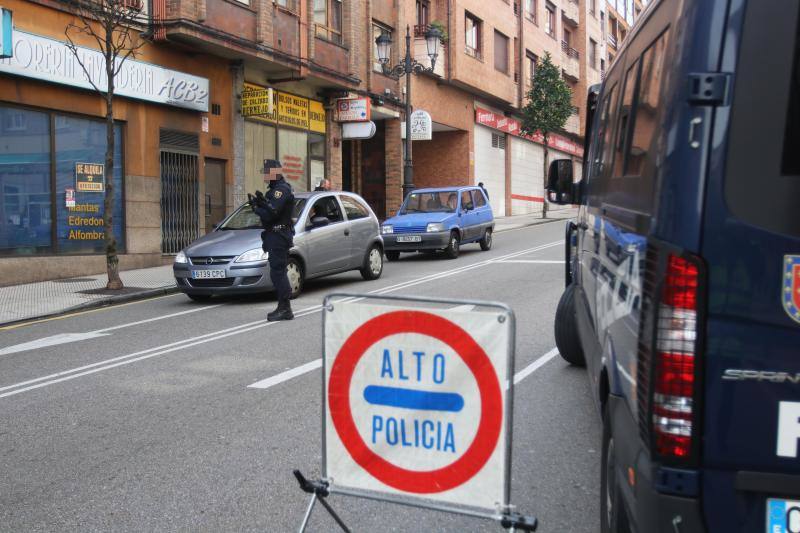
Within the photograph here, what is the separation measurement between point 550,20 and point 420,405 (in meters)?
46.8

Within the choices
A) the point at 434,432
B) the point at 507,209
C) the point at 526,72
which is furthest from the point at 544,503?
the point at 526,72

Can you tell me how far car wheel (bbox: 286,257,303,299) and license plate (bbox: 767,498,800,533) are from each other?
10066 mm

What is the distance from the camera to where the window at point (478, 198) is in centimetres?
2038

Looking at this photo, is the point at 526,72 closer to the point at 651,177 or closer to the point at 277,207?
the point at 277,207

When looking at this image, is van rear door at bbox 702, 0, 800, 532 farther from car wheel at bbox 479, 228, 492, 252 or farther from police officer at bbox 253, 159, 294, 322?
car wheel at bbox 479, 228, 492, 252

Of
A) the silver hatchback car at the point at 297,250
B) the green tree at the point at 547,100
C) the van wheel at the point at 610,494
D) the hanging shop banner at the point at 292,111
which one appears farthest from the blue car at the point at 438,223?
the green tree at the point at 547,100

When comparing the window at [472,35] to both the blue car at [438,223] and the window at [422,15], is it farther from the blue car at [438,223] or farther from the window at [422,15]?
the blue car at [438,223]

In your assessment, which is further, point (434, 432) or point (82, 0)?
point (82, 0)

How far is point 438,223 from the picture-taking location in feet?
60.0

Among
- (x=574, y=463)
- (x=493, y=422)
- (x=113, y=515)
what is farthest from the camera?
(x=574, y=463)

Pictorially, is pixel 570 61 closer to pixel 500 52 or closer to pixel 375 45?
pixel 500 52

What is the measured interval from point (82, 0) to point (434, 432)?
14.7m

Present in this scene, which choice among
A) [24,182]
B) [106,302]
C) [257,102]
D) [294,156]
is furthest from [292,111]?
[106,302]

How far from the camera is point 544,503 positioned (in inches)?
155
